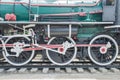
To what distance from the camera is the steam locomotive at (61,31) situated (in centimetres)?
784

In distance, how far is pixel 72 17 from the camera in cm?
802

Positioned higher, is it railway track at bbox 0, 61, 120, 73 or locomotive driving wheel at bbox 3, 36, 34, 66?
locomotive driving wheel at bbox 3, 36, 34, 66

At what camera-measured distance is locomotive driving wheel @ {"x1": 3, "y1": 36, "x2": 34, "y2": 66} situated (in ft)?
26.1

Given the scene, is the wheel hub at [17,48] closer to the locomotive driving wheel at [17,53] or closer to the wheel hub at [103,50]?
the locomotive driving wheel at [17,53]

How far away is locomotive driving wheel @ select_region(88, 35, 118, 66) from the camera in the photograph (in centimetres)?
805

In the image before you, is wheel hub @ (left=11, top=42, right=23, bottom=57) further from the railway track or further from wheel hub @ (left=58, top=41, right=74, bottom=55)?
wheel hub @ (left=58, top=41, right=74, bottom=55)

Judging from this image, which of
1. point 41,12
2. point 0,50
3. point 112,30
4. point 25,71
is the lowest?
point 25,71

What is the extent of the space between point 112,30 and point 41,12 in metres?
2.10

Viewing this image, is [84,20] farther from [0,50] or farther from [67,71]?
[0,50]

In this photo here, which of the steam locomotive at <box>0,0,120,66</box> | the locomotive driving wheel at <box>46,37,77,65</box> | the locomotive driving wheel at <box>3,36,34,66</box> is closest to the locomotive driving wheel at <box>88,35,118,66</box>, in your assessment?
the steam locomotive at <box>0,0,120,66</box>

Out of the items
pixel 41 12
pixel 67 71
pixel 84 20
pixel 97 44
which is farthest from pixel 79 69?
pixel 41 12

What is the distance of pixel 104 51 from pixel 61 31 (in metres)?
1.38

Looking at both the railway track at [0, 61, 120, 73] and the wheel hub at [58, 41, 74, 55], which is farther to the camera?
the wheel hub at [58, 41, 74, 55]

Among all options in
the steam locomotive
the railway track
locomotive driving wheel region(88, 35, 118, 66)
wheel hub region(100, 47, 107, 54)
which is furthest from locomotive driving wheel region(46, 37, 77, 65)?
wheel hub region(100, 47, 107, 54)
